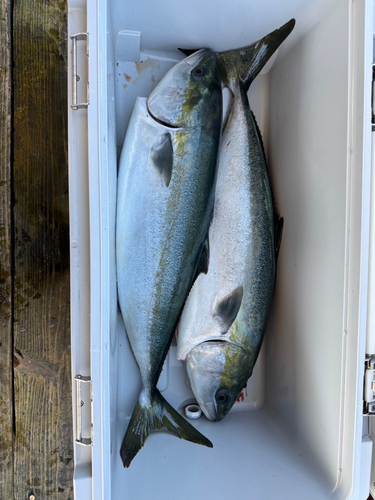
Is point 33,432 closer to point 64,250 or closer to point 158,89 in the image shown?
point 64,250

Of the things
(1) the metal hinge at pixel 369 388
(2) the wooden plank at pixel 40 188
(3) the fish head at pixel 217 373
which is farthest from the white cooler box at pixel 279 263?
(2) the wooden plank at pixel 40 188

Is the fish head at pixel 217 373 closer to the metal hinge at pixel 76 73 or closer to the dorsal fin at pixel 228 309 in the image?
the dorsal fin at pixel 228 309

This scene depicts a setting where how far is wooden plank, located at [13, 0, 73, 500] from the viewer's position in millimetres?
1278

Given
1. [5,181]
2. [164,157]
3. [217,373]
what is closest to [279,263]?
[217,373]

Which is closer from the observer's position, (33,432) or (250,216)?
(250,216)

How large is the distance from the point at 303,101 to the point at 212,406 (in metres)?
1.06

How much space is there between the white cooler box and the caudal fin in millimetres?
52

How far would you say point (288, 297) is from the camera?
1.24m

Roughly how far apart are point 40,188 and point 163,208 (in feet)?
1.81

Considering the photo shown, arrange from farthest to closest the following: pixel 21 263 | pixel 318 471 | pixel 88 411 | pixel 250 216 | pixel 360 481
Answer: pixel 21 263, pixel 250 216, pixel 318 471, pixel 360 481, pixel 88 411

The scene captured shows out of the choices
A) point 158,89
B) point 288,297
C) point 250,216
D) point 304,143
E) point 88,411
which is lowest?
point 88,411

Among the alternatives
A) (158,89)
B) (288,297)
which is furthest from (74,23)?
(288,297)

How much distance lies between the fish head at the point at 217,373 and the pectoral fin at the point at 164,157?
1.86 feet

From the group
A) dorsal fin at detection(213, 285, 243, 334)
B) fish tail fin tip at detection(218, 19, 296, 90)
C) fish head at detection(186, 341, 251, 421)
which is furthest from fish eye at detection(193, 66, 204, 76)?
fish head at detection(186, 341, 251, 421)
